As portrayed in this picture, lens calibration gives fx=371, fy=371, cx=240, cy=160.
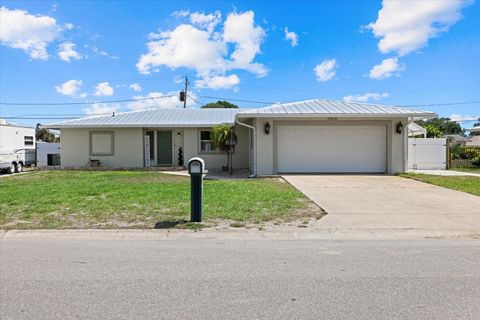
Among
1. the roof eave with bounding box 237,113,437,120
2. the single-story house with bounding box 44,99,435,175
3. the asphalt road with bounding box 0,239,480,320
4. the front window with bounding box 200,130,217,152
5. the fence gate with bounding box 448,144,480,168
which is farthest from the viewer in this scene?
the fence gate with bounding box 448,144,480,168

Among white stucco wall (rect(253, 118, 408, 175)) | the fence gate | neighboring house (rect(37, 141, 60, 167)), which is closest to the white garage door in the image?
white stucco wall (rect(253, 118, 408, 175))

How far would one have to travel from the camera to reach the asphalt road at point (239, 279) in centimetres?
351

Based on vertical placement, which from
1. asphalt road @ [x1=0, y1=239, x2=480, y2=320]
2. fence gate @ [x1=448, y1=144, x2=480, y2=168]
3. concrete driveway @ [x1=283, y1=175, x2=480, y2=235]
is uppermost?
fence gate @ [x1=448, y1=144, x2=480, y2=168]

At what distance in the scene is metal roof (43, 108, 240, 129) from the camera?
20.6 m

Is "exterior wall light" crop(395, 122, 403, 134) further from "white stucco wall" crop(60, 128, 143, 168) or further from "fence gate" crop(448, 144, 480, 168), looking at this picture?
"white stucco wall" crop(60, 128, 143, 168)

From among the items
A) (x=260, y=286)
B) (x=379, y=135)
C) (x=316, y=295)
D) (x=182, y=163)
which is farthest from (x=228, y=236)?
(x=182, y=163)

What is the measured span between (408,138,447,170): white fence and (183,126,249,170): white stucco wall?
912 cm

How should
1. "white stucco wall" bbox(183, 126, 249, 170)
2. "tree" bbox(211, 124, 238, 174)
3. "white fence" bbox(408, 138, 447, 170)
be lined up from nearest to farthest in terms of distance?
"tree" bbox(211, 124, 238, 174) → "white fence" bbox(408, 138, 447, 170) → "white stucco wall" bbox(183, 126, 249, 170)

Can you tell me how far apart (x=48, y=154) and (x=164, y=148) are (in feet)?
25.9

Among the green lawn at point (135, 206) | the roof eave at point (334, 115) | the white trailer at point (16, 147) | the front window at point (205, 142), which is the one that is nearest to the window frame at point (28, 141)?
the white trailer at point (16, 147)

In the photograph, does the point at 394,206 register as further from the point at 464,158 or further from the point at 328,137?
the point at 464,158

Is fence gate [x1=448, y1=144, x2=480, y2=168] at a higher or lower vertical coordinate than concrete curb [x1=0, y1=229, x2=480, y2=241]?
higher

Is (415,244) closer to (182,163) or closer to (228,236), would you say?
→ (228,236)

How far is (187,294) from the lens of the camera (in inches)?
153
